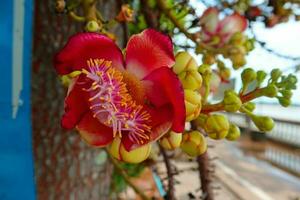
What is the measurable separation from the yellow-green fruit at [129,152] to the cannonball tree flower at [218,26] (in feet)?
0.77

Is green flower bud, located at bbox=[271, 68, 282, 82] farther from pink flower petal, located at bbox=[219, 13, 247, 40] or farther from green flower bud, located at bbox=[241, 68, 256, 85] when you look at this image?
pink flower petal, located at bbox=[219, 13, 247, 40]

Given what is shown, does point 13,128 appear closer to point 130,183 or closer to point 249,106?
point 130,183

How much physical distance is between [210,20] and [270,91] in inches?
9.5

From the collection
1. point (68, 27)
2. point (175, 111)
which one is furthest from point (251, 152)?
point (175, 111)

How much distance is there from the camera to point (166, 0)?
1.42ft

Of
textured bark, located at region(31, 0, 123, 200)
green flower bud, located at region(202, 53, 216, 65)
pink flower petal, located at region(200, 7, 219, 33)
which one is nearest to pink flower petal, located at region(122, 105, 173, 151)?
green flower bud, located at region(202, 53, 216, 65)

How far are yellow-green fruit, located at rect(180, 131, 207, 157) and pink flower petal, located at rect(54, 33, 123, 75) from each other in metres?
0.06

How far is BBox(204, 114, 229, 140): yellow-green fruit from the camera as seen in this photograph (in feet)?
0.78

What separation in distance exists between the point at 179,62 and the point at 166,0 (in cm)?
22

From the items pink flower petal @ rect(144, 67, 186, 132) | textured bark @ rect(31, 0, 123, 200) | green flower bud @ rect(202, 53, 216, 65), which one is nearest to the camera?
pink flower petal @ rect(144, 67, 186, 132)

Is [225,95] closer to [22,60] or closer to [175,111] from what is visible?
[175,111]

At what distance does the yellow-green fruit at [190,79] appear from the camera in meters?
0.22

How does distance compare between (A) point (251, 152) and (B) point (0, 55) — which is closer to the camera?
(B) point (0, 55)

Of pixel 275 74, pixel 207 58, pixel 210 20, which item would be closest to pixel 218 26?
pixel 210 20
